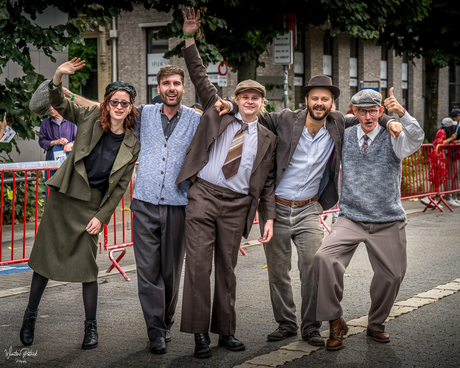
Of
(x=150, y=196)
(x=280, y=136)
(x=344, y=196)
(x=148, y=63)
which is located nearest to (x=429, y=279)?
(x=344, y=196)

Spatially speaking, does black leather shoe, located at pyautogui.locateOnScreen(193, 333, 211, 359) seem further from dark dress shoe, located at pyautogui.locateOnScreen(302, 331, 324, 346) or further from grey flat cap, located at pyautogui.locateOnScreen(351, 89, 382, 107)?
grey flat cap, located at pyautogui.locateOnScreen(351, 89, 382, 107)

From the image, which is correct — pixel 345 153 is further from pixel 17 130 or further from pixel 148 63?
pixel 148 63

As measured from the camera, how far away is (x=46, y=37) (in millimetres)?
10336

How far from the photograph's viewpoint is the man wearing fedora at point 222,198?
498cm

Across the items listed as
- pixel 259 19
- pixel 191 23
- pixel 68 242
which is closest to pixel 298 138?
pixel 191 23

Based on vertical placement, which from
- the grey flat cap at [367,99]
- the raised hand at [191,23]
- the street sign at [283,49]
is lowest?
the grey flat cap at [367,99]

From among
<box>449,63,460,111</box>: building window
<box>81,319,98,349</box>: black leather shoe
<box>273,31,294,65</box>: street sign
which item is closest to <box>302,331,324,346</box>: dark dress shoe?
<box>81,319,98,349</box>: black leather shoe

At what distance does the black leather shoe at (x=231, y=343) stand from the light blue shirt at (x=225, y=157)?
1110mm

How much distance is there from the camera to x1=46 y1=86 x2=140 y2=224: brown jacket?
5094 millimetres

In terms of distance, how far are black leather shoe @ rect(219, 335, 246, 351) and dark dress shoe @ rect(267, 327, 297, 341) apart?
29cm

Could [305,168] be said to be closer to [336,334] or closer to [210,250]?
[210,250]

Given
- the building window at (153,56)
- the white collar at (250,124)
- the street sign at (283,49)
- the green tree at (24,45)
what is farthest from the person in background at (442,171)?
the building window at (153,56)

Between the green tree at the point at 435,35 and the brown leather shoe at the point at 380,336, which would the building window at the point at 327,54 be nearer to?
the green tree at the point at 435,35

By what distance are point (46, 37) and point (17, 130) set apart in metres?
1.54
